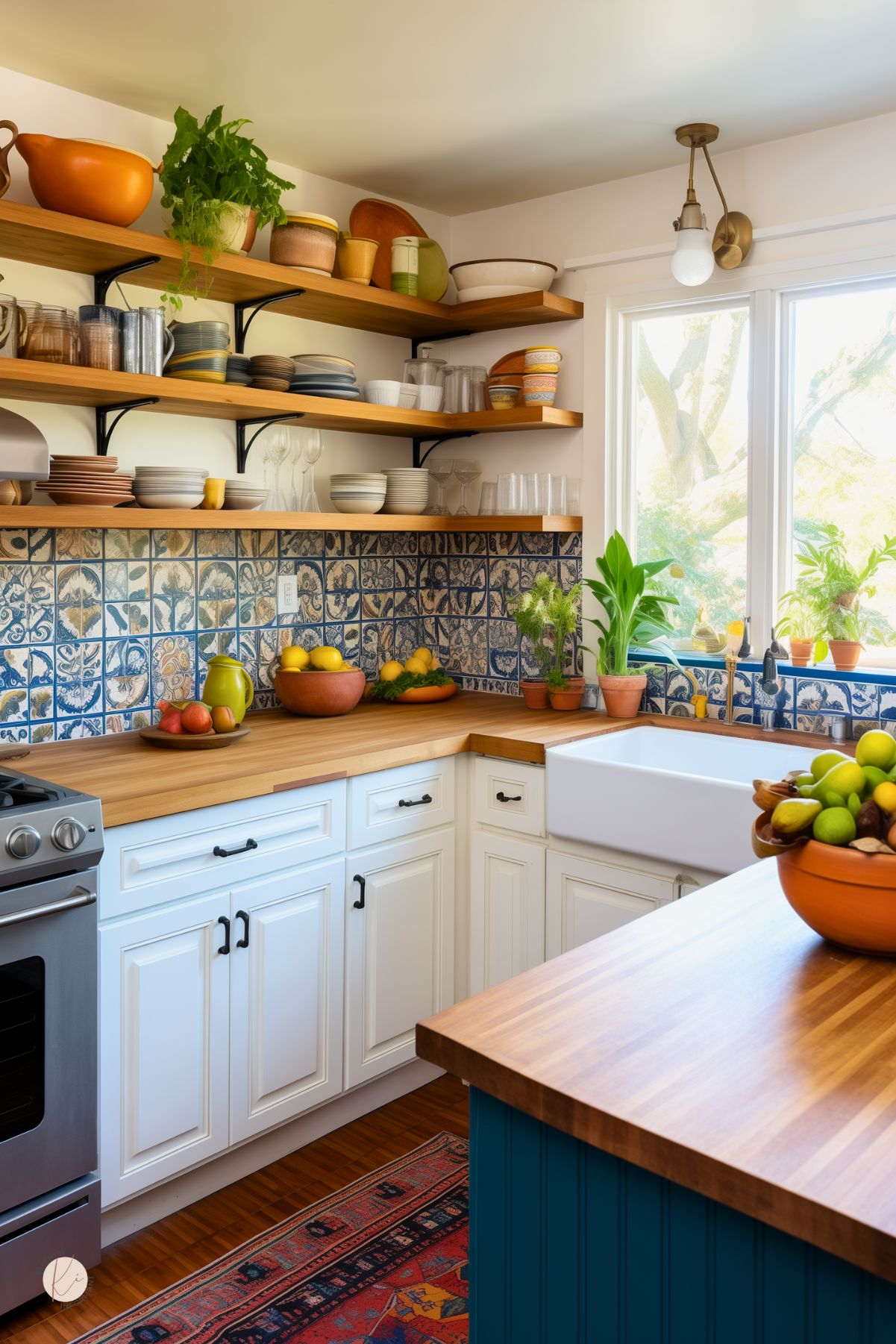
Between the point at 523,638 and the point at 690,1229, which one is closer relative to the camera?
the point at 690,1229

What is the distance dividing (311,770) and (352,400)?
1.14 m

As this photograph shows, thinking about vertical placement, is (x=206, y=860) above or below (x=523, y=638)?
below

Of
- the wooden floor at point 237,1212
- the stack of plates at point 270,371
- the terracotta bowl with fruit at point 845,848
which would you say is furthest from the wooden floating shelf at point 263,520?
the terracotta bowl with fruit at point 845,848

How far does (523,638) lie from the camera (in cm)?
364

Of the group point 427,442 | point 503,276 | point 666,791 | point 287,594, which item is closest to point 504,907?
point 666,791

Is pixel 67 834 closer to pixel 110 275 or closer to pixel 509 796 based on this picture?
pixel 509 796

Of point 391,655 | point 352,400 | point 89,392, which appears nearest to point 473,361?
point 352,400

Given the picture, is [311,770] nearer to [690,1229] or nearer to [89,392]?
[89,392]

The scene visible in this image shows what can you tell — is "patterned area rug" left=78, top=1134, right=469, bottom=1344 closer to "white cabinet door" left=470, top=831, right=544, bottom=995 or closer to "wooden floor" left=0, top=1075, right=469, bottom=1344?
"wooden floor" left=0, top=1075, right=469, bottom=1344

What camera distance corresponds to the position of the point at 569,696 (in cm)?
337

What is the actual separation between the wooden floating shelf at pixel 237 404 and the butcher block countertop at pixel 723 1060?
171 cm

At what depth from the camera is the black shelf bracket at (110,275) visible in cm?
267

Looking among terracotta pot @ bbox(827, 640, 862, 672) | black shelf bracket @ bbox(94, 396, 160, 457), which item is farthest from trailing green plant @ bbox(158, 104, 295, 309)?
terracotta pot @ bbox(827, 640, 862, 672)

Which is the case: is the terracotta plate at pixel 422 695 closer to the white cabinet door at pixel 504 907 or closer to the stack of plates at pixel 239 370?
the white cabinet door at pixel 504 907
